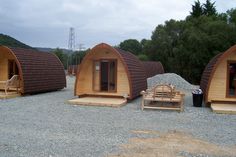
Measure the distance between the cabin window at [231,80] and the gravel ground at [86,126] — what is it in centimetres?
166

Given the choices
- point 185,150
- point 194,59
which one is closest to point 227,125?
point 185,150

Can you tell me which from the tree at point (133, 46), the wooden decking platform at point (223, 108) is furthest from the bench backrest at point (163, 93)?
the tree at point (133, 46)

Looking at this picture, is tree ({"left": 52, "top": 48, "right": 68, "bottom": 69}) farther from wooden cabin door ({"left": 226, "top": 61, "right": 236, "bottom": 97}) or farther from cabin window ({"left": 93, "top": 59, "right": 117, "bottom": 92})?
wooden cabin door ({"left": 226, "top": 61, "right": 236, "bottom": 97})

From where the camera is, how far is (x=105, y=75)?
1520cm

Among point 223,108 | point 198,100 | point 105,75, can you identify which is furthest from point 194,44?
point 223,108

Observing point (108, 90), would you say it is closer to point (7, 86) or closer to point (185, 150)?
point (7, 86)

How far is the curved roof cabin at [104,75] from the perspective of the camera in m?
14.8

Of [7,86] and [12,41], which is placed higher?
[12,41]

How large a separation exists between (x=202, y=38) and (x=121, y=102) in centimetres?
2050

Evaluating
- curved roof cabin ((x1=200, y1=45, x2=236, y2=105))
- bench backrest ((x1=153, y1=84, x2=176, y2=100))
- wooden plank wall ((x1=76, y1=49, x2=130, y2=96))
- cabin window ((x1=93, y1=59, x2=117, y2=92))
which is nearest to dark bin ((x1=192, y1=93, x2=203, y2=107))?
curved roof cabin ((x1=200, y1=45, x2=236, y2=105))

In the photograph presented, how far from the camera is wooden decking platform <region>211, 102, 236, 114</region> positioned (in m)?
11.4

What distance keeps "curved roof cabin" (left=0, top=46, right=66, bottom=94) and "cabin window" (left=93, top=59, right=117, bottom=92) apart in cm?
337

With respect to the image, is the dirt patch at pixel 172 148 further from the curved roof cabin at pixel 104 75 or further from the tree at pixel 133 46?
the tree at pixel 133 46

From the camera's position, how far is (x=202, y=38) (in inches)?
1243
